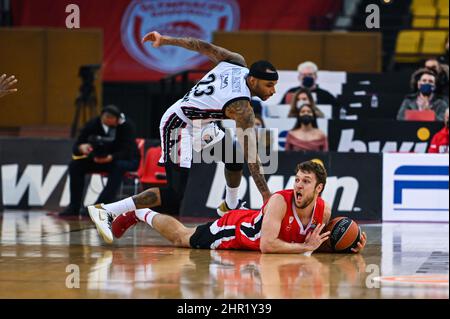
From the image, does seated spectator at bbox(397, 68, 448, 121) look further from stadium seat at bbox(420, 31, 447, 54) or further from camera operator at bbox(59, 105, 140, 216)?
stadium seat at bbox(420, 31, 447, 54)

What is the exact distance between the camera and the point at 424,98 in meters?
17.8

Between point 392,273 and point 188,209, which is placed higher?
point 392,273

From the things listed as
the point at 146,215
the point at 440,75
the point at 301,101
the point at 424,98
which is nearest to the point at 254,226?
the point at 146,215

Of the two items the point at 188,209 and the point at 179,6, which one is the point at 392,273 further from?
the point at 179,6

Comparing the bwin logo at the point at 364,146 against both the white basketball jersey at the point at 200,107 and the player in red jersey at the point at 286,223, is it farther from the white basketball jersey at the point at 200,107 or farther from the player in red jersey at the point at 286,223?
the player in red jersey at the point at 286,223

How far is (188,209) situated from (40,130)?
749 cm

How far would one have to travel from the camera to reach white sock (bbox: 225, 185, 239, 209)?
12078 mm

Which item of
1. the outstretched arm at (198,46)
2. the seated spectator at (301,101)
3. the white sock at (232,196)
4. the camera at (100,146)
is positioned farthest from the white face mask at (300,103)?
the outstretched arm at (198,46)

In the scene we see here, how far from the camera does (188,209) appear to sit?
16.3m

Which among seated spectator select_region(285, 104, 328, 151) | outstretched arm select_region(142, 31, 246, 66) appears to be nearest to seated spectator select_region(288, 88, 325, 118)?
seated spectator select_region(285, 104, 328, 151)

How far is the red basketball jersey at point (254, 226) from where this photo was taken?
10.3m

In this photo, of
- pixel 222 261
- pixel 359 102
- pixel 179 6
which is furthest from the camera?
pixel 179 6

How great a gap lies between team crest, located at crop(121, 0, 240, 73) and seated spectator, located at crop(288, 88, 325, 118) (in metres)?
7.63
